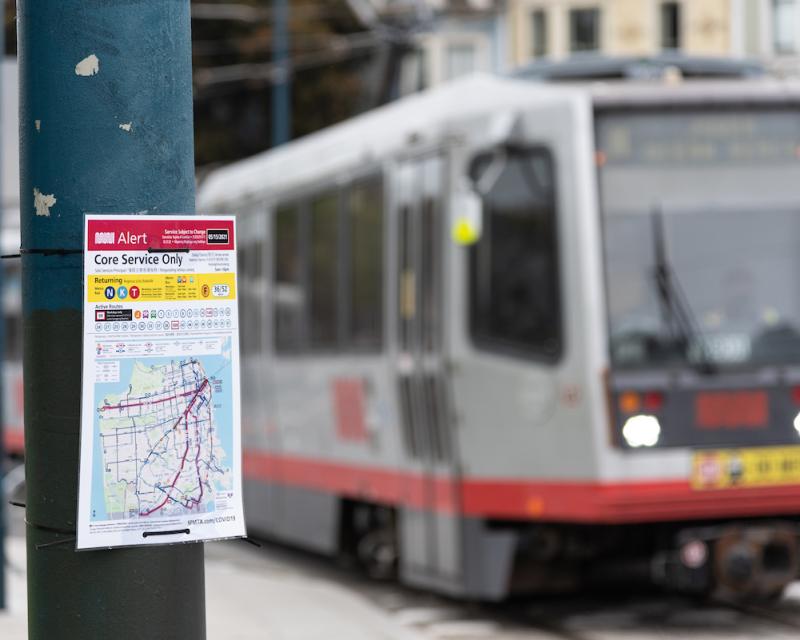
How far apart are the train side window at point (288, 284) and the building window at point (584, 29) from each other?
3564 centimetres

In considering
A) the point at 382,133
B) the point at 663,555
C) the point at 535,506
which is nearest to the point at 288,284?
the point at 382,133

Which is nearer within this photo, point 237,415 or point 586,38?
point 237,415

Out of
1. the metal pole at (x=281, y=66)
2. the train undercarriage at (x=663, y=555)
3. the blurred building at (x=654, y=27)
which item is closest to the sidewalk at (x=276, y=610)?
the train undercarriage at (x=663, y=555)

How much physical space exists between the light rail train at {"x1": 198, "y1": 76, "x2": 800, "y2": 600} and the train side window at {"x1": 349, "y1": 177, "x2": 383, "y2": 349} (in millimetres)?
417

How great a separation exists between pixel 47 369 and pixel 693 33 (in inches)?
1811

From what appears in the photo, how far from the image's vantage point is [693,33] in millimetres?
48875

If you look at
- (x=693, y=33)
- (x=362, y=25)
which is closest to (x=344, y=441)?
(x=362, y=25)

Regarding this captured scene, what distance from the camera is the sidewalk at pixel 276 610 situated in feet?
32.6

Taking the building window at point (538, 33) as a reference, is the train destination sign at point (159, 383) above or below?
below

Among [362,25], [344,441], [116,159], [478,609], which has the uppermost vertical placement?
[362,25]

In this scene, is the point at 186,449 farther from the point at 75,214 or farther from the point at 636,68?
the point at 636,68

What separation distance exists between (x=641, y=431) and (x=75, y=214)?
6.26 meters

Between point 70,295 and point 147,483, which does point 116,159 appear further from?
point 147,483

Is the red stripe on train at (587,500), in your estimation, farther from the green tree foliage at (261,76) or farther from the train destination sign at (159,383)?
the green tree foliage at (261,76)
